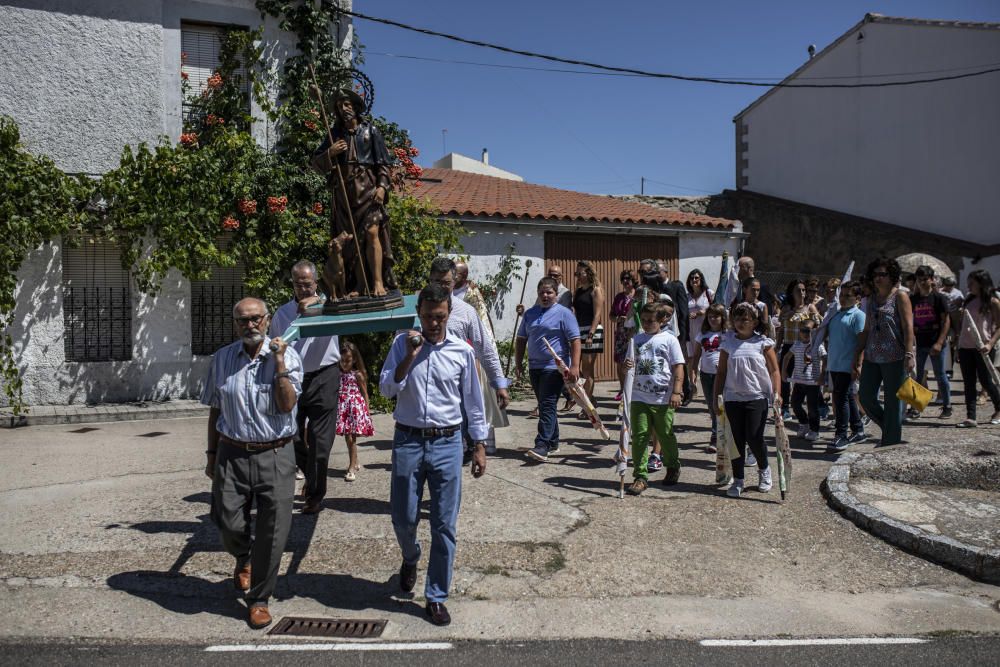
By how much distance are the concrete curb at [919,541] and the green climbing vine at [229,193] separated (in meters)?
6.82

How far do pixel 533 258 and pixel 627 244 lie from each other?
2.03 m

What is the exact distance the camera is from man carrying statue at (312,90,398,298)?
20.4 ft

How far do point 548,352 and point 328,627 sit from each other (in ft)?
12.5

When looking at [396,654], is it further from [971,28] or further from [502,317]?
[971,28]

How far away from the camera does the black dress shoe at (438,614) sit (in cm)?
429

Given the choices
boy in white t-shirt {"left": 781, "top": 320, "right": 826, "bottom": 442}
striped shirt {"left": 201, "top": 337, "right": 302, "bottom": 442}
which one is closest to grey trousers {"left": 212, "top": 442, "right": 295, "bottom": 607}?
striped shirt {"left": 201, "top": 337, "right": 302, "bottom": 442}

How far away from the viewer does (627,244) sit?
1467 cm

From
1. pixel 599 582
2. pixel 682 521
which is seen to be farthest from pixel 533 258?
pixel 599 582

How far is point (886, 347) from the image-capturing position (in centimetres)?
761

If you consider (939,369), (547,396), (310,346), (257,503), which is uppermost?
(310,346)

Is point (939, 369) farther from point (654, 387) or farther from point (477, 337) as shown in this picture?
point (477, 337)

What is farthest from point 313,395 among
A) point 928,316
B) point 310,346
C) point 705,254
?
point 705,254

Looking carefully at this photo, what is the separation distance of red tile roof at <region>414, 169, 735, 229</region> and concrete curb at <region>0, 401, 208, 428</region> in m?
4.89

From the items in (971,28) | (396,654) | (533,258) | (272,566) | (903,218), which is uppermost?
(971,28)
